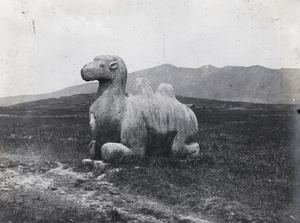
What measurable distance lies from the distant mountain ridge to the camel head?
177ft

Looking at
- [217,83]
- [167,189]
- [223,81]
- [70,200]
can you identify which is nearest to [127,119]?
[167,189]

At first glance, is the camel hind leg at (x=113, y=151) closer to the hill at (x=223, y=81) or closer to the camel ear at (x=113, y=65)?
the camel ear at (x=113, y=65)

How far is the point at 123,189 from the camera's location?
800 centimetres

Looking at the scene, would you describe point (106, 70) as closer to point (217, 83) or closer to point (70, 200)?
point (70, 200)

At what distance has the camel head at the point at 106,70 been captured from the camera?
979 cm

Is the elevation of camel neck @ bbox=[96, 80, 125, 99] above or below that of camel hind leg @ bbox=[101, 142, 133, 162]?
above

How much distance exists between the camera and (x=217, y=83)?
9656 centimetres

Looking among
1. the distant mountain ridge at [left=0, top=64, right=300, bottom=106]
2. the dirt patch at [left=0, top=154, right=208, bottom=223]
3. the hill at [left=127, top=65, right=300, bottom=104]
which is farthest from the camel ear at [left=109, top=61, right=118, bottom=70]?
the distant mountain ridge at [left=0, top=64, right=300, bottom=106]

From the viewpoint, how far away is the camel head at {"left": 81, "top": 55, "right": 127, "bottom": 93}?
979 cm

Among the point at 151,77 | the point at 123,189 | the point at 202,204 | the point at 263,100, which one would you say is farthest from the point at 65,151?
the point at 151,77

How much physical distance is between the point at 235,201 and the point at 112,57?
5.30m

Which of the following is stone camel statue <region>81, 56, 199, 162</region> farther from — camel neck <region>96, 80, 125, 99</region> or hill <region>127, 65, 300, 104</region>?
hill <region>127, 65, 300, 104</region>

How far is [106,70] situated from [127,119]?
1506 millimetres

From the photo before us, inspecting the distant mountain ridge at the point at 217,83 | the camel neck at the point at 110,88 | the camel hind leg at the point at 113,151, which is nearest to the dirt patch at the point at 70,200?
the camel hind leg at the point at 113,151
